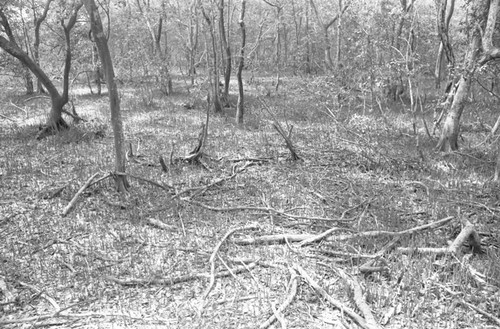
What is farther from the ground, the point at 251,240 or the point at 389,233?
the point at 389,233

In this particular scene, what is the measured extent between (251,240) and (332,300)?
1500 mm

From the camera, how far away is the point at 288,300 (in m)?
3.52

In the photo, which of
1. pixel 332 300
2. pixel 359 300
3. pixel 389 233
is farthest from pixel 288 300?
pixel 389 233

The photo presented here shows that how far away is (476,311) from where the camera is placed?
338cm

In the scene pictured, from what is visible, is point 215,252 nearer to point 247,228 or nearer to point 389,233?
point 247,228

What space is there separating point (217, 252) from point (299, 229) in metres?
1.34

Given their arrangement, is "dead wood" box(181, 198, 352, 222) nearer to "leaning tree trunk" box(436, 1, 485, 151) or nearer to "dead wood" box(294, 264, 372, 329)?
"dead wood" box(294, 264, 372, 329)

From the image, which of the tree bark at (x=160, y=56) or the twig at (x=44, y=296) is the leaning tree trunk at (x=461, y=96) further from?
the tree bark at (x=160, y=56)

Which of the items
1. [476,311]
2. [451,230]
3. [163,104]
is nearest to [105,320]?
[476,311]

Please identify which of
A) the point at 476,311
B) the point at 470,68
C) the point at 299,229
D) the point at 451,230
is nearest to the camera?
the point at 476,311

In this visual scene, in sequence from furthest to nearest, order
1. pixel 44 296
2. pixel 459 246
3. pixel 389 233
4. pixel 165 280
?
pixel 389 233
pixel 459 246
pixel 165 280
pixel 44 296

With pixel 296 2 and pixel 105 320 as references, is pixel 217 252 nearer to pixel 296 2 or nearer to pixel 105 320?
pixel 105 320

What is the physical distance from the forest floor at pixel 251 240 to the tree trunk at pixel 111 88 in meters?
0.26

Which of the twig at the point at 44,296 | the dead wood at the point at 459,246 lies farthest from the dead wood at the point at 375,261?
the twig at the point at 44,296
